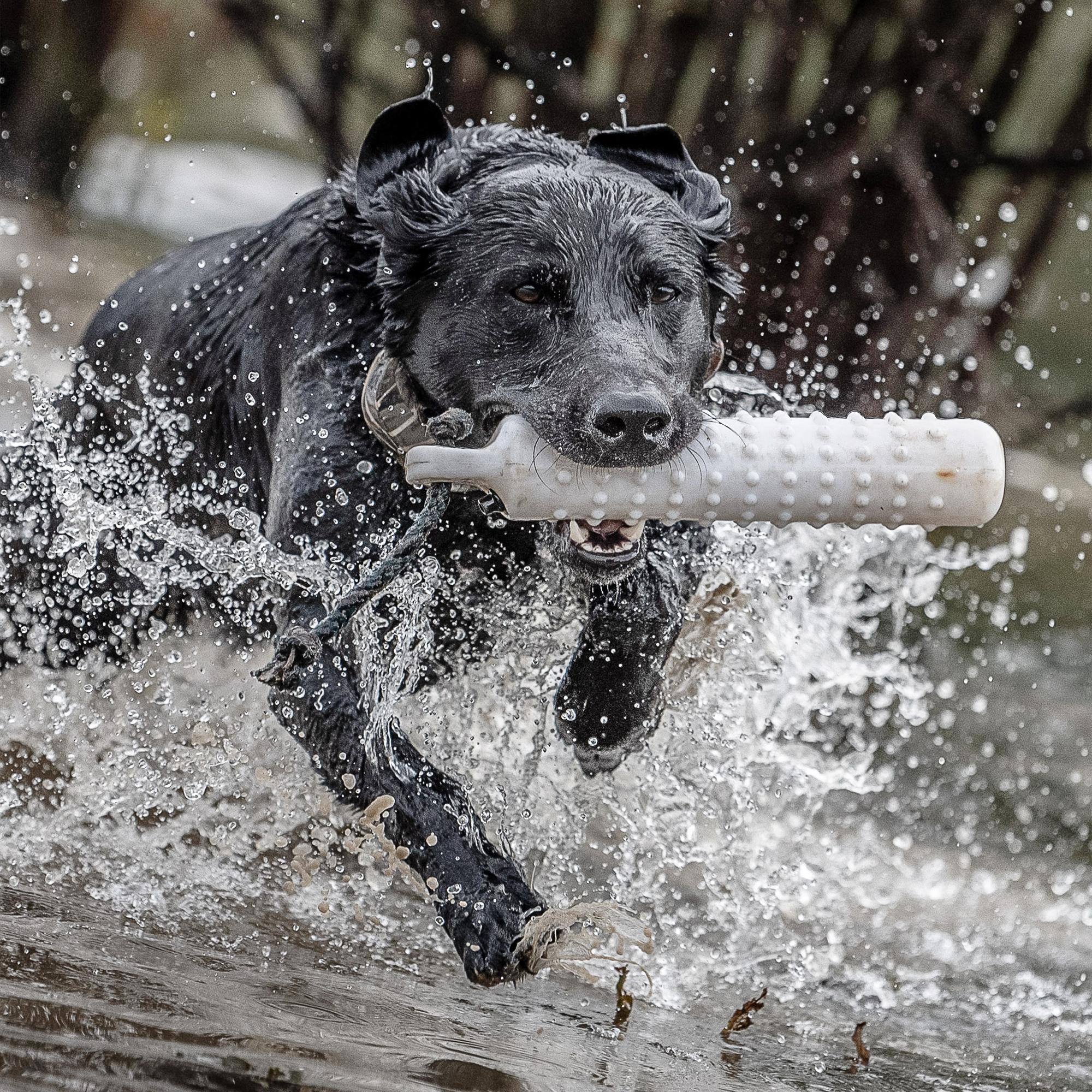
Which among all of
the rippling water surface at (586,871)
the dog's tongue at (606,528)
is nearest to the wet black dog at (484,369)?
the dog's tongue at (606,528)

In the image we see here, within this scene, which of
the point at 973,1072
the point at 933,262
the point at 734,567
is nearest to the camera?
the point at 973,1072

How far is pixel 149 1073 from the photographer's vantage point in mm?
1982

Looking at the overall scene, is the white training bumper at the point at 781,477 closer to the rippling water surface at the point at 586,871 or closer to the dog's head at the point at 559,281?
the dog's head at the point at 559,281

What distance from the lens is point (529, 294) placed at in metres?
2.73

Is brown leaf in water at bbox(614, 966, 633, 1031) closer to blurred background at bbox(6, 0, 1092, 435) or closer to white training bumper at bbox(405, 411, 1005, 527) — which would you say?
white training bumper at bbox(405, 411, 1005, 527)

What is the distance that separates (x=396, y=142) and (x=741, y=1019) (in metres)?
1.84

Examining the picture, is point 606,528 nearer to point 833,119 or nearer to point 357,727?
point 357,727

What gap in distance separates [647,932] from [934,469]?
95cm

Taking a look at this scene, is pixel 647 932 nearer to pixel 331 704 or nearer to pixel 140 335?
pixel 331 704

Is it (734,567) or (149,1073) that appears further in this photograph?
(734,567)

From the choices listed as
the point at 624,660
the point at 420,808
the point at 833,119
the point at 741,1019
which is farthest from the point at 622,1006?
the point at 833,119

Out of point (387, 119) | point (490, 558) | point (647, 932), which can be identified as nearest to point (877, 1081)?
point (647, 932)

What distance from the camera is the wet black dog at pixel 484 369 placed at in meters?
2.59

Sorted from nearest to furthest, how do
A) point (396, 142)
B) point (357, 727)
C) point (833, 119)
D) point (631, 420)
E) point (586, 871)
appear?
point (631, 420) < point (357, 727) < point (396, 142) < point (586, 871) < point (833, 119)
